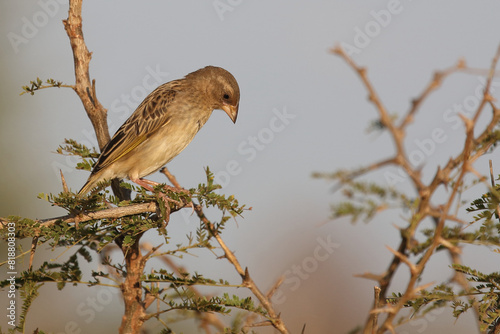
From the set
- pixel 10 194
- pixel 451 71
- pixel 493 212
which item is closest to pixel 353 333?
pixel 493 212

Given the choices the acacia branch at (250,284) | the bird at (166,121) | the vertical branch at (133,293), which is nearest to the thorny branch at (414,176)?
the acacia branch at (250,284)

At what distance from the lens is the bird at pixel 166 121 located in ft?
18.6

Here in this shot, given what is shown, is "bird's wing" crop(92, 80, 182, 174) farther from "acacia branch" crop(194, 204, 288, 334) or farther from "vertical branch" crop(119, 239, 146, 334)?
"acacia branch" crop(194, 204, 288, 334)

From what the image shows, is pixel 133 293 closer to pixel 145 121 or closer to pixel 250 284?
pixel 250 284

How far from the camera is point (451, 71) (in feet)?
4.11

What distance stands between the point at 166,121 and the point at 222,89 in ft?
2.48

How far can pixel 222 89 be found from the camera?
6234 millimetres

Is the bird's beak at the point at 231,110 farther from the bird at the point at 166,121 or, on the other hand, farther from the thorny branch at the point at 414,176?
the thorny branch at the point at 414,176

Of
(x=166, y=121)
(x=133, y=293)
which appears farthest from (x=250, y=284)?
(x=166, y=121)

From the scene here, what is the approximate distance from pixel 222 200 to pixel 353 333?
1175 mm

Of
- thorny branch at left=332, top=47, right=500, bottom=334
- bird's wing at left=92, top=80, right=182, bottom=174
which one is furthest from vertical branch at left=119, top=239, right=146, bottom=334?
bird's wing at left=92, top=80, right=182, bottom=174

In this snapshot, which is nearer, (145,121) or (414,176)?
(414,176)

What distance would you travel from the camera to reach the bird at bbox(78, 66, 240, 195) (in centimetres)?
566

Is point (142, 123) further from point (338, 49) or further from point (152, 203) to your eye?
point (338, 49)
